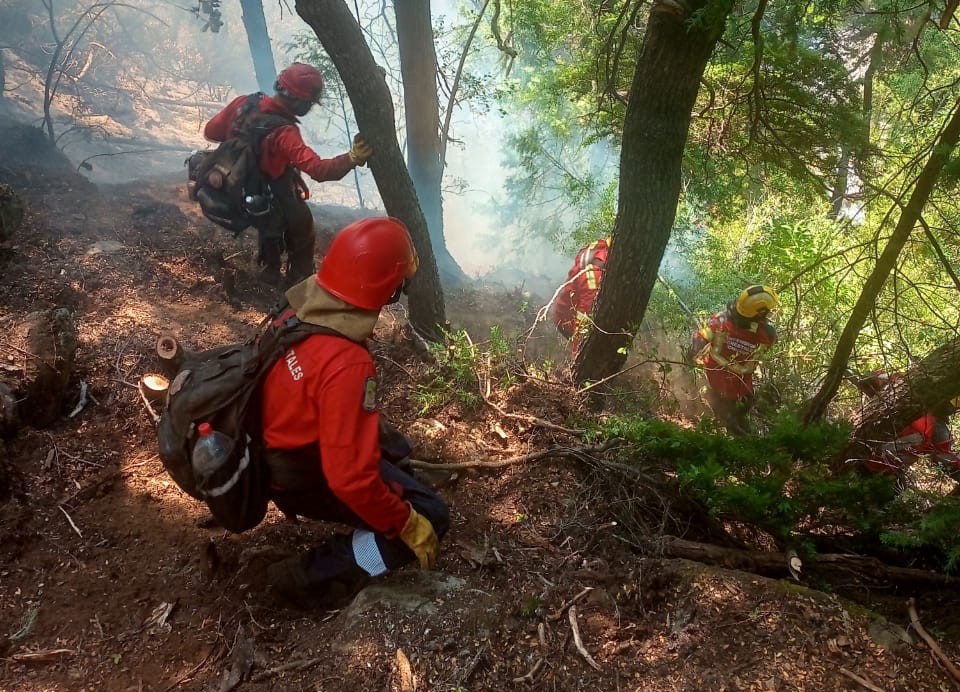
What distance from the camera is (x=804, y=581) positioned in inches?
98.1

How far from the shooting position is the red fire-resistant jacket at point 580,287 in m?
5.72

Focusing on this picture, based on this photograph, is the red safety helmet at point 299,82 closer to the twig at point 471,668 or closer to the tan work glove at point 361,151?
the tan work glove at point 361,151

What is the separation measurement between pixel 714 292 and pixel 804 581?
222 inches

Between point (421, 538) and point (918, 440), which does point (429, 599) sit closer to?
point (421, 538)

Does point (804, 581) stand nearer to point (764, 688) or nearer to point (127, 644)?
point (764, 688)

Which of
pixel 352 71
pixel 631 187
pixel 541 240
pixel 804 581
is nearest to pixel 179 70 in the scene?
pixel 541 240

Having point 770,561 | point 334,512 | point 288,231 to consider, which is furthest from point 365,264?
point 288,231

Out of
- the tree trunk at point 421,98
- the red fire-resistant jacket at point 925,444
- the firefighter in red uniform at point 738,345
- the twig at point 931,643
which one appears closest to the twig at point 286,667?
the twig at point 931,643

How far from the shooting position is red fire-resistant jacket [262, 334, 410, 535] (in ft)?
7.09

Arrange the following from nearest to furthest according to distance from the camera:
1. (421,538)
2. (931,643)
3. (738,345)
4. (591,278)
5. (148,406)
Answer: (931,643) < (421,538) < (148,406) < (738,345) < (591,278)

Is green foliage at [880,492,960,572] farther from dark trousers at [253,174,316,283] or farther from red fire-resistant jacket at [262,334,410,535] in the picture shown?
dark trousers at [253,174,316,283]

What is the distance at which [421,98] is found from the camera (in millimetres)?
8891

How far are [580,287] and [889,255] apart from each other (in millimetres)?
3238

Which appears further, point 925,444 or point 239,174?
point 239,174
